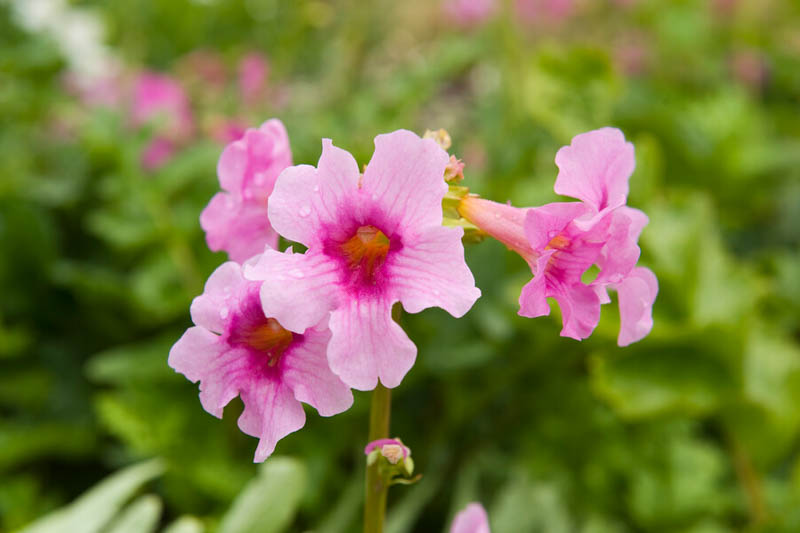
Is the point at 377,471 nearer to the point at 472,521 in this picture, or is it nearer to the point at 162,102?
the point at 472,521

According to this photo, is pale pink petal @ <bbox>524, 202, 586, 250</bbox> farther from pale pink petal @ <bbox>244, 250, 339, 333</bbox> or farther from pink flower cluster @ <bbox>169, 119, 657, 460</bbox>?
pale pink petal @ <bbox>244, 250, 339, 333</bbox>

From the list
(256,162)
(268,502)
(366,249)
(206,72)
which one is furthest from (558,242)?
(206,72)

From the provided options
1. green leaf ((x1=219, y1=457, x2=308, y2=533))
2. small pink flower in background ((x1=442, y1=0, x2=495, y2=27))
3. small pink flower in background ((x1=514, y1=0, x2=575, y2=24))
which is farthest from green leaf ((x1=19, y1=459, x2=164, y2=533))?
small pink flower in background ((x1=514, y1=0, x2=575, y2=24))

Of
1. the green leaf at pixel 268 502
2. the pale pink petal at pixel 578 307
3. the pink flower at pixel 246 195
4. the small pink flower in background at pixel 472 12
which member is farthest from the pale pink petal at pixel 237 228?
the small pink flower in background at pixel 472 12

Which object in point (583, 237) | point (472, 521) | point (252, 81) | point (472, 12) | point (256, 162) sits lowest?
point (472, 521)

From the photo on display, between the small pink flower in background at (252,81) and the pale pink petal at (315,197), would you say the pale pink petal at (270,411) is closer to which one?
the pale pink petal at (315,197)

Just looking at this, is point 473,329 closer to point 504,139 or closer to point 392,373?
point 504,139
